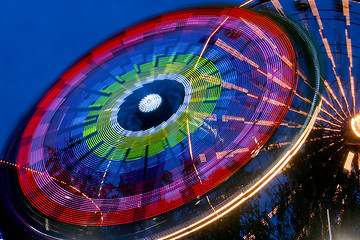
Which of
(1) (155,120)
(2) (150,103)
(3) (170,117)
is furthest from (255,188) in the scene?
(2) (150,103)

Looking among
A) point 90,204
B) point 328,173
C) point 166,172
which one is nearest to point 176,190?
point 166,172

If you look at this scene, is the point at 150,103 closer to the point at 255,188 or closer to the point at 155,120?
the point at 155,120

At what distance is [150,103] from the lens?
20.2ft

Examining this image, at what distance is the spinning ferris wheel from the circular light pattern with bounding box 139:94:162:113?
23mm

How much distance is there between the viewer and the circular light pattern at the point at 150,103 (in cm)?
608

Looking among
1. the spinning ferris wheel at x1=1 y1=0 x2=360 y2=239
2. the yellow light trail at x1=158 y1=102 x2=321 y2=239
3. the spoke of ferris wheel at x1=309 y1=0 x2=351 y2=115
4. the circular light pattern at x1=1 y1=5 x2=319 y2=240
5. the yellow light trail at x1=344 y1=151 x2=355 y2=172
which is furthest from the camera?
the yellow light trail at x1=344 y1=151 x2=355 y2=172

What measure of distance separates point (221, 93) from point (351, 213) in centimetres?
440

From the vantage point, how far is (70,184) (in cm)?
618

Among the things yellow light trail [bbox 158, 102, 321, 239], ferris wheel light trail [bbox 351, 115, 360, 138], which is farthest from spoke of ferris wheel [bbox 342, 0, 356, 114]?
yellow light trail [bbox 158, 102, 321, 239]

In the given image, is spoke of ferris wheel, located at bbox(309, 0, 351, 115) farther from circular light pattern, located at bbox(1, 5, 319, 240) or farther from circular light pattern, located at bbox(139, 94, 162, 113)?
circular light pattern, located at bbox(139, 94, 162, 113)

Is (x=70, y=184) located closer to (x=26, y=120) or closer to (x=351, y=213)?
(x=26, y=120)

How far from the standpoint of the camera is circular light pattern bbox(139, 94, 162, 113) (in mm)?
6082

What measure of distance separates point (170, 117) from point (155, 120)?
353mm

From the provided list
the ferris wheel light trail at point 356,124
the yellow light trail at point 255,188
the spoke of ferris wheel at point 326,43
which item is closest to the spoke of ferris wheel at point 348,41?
the spoke of ferris wheel at point 326,43
